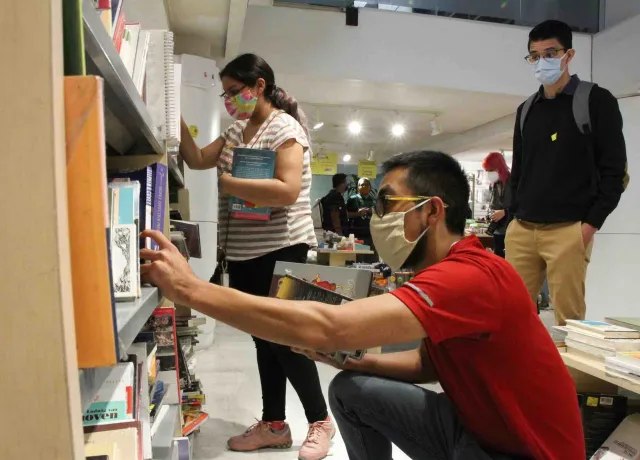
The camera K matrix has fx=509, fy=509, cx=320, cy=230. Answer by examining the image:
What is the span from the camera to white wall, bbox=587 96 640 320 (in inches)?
179

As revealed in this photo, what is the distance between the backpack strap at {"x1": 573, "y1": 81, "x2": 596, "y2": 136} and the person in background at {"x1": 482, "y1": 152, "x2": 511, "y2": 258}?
7.42ft

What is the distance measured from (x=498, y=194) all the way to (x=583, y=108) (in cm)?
306

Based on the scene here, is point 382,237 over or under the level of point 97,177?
under

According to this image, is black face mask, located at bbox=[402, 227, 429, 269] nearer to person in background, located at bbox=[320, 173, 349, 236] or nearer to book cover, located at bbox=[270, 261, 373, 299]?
book cover, located at bbox=[270, 261, 373, 299]

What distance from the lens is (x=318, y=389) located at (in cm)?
196

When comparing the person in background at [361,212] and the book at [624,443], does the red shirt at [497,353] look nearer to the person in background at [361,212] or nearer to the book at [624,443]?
the book at [624,443]

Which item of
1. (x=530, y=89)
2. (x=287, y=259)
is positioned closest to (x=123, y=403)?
(x=287, y=259)

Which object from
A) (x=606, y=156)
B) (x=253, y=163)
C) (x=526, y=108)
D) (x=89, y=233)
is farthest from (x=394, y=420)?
(x=526, y=108)

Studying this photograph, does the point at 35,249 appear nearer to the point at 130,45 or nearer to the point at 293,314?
the point at 293,314

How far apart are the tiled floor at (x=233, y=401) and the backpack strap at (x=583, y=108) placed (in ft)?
4.94

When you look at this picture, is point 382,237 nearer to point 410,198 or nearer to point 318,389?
point 410,198

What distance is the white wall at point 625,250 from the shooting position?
14.9 ft

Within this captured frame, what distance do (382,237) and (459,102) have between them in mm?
4464

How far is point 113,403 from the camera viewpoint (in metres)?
0.81
